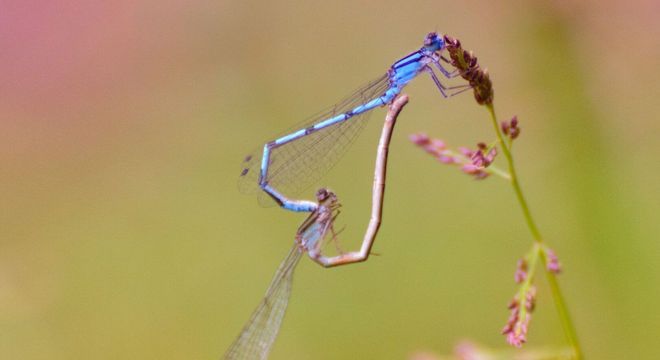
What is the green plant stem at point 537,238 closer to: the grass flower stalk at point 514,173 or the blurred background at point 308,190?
the grass flower stalk at point 514,173

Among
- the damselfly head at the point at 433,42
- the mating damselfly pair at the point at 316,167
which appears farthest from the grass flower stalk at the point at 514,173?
the damselfly head at the point at 433,42

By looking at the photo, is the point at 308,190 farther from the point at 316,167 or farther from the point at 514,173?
the point at 514,173

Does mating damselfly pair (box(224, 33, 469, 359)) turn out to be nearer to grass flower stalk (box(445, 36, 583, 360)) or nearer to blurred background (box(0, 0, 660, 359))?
blurred background (box(0, 0, 660, 359))

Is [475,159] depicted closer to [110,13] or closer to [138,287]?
[138,287]

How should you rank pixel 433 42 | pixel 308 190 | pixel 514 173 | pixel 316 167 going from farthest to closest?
pixel 308 190
pixel 316 167
pixel 433 42
pixel 514 173

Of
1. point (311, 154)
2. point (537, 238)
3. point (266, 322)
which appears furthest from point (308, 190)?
point (537, 238)

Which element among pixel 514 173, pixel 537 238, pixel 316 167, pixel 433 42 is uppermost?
pixel 433 42

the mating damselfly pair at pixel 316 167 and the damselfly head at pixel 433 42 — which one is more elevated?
the damselfly head at pixel 433 42

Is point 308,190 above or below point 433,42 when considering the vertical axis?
below
